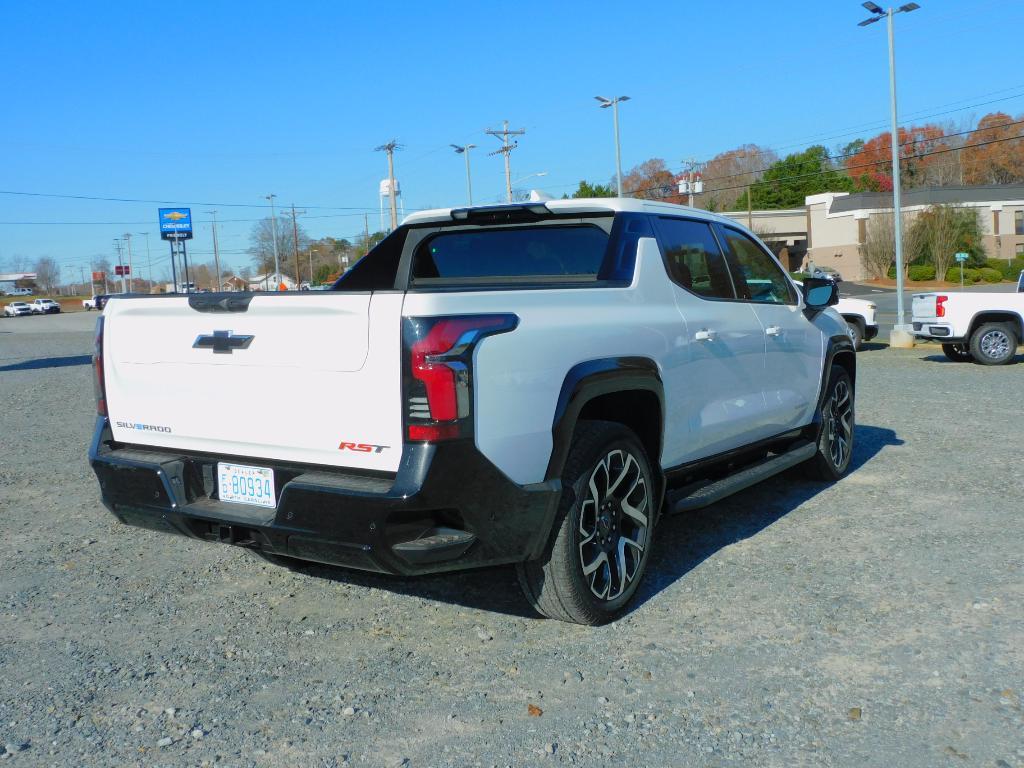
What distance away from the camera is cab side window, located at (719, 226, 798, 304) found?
593 centimetres

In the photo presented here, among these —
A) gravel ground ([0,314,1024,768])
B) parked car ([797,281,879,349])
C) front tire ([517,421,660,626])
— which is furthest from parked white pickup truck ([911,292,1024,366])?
front tire ([517,421,660,626])

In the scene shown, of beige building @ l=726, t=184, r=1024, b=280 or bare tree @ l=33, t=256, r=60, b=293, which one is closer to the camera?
beige building @ l=726, t=184, r=1024, b=280

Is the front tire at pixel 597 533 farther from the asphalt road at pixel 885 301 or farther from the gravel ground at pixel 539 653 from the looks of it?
the asphalt road at pixel 885 301

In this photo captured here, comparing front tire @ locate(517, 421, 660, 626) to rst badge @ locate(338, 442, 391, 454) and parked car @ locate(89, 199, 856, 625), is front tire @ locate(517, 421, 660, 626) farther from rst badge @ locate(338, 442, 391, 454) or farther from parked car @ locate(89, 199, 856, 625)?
rst badge @ locate(338, 442, 391, 454)

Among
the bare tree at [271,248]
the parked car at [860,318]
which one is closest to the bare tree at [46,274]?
the bare tree at [271,248]

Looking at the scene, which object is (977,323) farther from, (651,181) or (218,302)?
(651,181)

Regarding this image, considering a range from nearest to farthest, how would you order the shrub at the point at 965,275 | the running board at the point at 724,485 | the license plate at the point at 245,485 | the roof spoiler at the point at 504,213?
the license plate at the point at 245,485, the running board at the point at 724,485, the roof spoiler at the point at 504,213, the shrub at the point at 965,275

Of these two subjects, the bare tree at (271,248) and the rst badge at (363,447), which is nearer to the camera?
the rst badge at (363,447)

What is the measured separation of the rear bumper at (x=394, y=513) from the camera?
11.6 ft

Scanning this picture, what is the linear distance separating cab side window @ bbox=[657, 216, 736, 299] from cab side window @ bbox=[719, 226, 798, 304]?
0.19m

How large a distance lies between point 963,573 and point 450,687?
2779 mm

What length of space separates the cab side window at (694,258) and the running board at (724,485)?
3.34 feet

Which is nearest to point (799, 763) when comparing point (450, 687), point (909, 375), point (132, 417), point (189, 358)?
point (450, 687)

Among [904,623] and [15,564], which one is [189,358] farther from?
[904,623]
